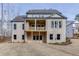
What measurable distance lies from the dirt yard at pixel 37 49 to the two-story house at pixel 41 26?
13 centimetres

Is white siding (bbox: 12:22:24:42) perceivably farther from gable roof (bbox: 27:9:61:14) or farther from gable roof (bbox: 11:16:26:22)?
gable roof (bbox: 27:9:61:14)

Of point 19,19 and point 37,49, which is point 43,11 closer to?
point 19,19

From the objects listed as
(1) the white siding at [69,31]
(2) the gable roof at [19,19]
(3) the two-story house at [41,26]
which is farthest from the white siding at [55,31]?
(2) the gable roof at [19,19]

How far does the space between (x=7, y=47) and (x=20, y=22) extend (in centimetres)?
59

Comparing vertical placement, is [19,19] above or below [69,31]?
above

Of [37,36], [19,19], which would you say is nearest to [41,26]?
[37,36]

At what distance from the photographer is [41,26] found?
1276 centimetres

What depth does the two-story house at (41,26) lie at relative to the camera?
12.8 m

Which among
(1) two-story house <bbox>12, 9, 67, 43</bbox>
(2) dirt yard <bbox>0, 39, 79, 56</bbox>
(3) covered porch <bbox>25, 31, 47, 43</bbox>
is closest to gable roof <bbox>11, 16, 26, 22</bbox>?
(1) two-story house <bbox>12, 9, 67, 43</bbox>

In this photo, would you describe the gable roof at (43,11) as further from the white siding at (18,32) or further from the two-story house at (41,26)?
the white siding at (18,32)

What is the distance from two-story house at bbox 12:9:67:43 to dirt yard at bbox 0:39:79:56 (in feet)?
0.41

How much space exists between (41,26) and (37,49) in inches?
18.9

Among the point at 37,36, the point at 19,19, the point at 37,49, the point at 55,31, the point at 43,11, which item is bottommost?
the point at 37,49

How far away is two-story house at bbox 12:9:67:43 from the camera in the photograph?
1277 cm
